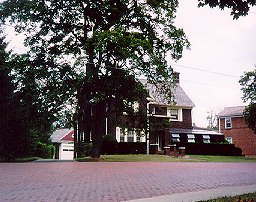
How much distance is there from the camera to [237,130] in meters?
50.4

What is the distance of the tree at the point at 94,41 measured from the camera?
25719 millimetres

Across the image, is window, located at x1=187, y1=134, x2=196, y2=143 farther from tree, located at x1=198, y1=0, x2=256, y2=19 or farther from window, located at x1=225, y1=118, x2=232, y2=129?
tree, located at x1=198, y1=0, x2=256, y2=19

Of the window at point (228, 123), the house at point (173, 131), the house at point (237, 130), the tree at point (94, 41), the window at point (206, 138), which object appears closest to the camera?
the tree at point (94, 41)

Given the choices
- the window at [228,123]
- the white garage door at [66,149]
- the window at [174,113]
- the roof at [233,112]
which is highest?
the roof at [233,112]

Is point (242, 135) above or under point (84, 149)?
above

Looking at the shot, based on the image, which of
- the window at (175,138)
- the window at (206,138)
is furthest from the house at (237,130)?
the window at (175,138)

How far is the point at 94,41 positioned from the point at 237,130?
108 ft

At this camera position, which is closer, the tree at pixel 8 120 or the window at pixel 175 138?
the tree at pixel 8 120

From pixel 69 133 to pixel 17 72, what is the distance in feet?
126

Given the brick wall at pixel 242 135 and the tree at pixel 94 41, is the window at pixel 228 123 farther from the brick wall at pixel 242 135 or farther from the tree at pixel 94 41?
the tree at pixel 94 41

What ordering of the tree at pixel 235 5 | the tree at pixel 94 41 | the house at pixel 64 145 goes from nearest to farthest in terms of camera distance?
the tree at pixel 235 5, the tree at pixel 94 41, the house at pixel 64 145

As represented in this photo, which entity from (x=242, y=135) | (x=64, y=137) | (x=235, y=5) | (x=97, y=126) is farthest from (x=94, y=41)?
(x=64, y=137)

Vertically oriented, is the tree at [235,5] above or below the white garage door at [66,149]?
above

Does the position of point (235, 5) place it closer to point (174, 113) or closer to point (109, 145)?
point (109, 145)
